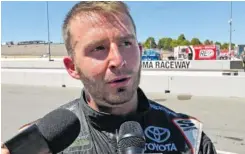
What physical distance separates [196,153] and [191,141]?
0.06 meters

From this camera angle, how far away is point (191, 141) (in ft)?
5.51

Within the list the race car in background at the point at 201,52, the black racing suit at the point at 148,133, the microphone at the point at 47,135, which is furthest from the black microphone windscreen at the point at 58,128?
the race car in background at the point at 201,52

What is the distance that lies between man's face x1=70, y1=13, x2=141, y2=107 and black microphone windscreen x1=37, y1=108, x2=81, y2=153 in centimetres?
23

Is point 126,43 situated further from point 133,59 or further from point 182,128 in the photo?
point 182,128

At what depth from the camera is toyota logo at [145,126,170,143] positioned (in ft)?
5.49

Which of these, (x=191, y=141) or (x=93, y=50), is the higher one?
(x=93, y=50)

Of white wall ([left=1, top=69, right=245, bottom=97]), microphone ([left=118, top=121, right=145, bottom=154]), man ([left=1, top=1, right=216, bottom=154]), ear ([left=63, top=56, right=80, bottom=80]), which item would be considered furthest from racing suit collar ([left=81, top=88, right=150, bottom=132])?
white wall ([left=1, top=69, right=245, bottom=97])

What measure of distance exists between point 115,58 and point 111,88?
14cm

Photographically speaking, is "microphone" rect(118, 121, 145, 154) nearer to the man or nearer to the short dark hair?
the man

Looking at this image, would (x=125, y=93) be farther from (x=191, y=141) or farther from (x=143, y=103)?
(x=191, y=141)

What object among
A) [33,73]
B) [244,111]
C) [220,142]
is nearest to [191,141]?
[220,142]

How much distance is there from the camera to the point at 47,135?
47.7 inches

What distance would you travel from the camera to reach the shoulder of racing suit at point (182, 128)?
5.51 ft

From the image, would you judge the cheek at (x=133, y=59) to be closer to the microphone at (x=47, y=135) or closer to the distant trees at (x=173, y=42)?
the microphone at (x=47, y=135)
